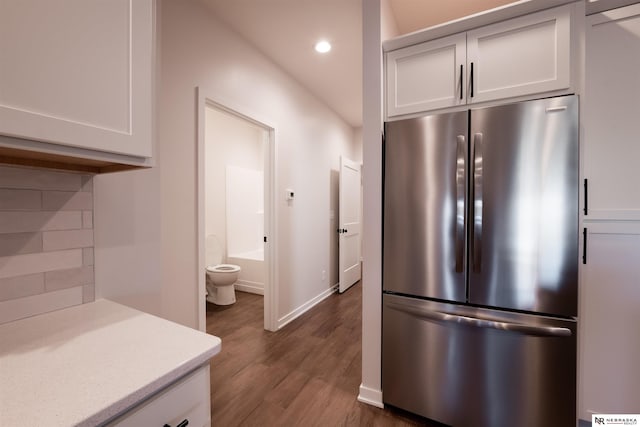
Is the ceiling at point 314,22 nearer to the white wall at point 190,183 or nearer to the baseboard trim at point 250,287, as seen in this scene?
the white wall at point 190,183

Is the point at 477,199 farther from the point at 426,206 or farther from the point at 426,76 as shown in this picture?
Result: the point at 426,76

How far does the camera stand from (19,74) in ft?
1.96

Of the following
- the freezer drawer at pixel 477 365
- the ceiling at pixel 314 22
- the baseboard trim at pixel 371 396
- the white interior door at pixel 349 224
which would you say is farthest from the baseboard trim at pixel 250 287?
the ceiling at pixel 314 22

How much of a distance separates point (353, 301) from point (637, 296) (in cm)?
271

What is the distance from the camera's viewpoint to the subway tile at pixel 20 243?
79 centimetres

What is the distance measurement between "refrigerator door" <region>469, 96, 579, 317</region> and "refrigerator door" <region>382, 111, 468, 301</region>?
75mm

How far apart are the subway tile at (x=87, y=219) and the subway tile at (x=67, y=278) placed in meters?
0.15

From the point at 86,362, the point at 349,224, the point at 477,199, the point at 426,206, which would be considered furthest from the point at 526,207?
the point at 349,224

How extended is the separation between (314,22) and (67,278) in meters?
2.33

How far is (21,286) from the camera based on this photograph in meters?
0.82

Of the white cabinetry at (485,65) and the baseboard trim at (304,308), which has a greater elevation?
the white cabinetry at (485,65)

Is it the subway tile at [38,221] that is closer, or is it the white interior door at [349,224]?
the subway tile at [38,221]

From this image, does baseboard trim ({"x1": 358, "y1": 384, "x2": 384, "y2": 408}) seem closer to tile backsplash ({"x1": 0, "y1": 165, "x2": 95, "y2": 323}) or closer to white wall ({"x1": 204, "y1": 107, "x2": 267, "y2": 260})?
tile backsplash ({"x1": 0, "y1": 165, "x2": 95, "y2": 323})

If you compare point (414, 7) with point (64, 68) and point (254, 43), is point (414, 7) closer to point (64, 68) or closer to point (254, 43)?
point (254, 43)
